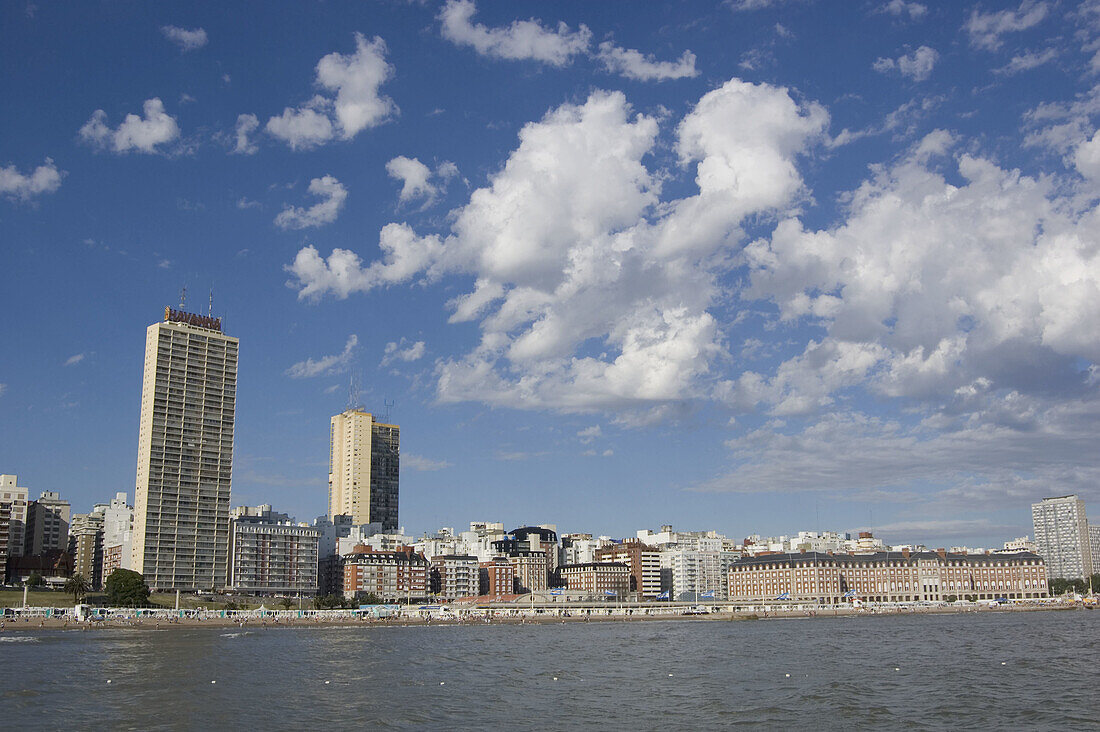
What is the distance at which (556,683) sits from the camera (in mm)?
68312

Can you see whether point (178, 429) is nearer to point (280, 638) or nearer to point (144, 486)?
point (144, 486)

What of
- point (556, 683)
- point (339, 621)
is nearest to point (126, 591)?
point (339, 621)

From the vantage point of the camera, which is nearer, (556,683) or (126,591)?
(556,683)

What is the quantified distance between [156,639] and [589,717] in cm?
7897

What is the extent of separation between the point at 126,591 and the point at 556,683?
123 m

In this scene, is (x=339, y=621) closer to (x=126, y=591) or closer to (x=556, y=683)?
(x=126, y=591)

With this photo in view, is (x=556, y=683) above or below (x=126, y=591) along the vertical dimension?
below

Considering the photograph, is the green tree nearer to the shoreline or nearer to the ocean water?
the shoreline

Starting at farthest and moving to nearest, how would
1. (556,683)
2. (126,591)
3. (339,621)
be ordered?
(126,591), (339,621), (556,683)

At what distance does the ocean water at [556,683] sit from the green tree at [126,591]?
52212 mm

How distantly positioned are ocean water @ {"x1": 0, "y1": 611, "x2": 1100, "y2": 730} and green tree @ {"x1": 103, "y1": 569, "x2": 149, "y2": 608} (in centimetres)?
5221

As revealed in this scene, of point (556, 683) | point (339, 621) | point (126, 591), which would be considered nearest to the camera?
point (556, 683)

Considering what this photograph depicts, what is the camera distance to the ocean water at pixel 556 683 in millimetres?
52562

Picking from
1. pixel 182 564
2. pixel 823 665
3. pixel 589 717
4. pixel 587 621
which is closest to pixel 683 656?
pixel 823 665
